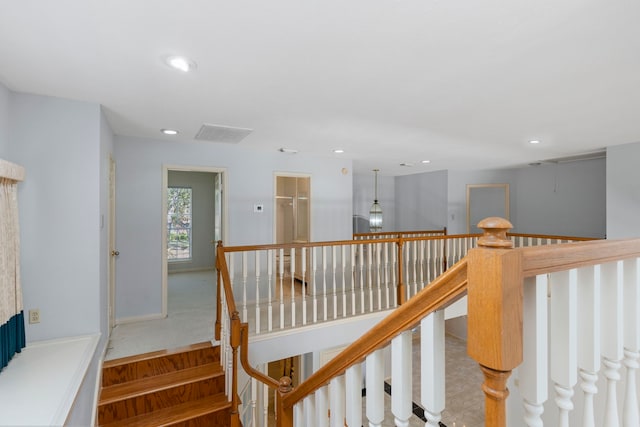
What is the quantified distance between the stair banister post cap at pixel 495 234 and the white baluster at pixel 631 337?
572mm

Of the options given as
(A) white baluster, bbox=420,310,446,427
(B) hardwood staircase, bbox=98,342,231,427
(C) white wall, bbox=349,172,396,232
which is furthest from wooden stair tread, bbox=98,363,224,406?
(C) white wall, bbox=349,172,396,232

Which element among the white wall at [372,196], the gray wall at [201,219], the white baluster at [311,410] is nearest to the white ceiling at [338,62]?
the white baluster at [311,410]

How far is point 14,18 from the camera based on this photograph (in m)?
1.65

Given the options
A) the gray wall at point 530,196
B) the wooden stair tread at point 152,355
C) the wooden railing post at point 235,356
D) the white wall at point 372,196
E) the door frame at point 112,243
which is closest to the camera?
the wooden railing post at point 235,356

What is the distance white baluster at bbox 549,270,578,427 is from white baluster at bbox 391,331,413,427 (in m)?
0.33

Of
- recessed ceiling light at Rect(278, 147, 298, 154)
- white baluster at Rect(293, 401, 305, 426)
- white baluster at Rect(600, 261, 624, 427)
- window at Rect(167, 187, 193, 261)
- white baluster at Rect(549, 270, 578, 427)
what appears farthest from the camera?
window at Rect(167, 187, 193, 261)

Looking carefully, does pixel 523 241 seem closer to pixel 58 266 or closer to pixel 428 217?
pixel 428 217

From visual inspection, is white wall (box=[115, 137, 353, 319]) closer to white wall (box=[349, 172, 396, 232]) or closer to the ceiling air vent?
the ceiling air vent

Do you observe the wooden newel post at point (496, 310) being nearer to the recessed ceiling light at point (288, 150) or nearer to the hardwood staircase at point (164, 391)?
the hardwood staircase at point (164, 391)

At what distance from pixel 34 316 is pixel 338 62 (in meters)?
3.19

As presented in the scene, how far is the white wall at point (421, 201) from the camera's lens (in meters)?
7.43

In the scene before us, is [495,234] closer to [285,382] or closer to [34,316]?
[285,382]

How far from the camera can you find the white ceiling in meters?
1.58

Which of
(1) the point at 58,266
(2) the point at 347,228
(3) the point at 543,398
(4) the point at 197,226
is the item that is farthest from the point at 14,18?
(4) the point at 197,226
